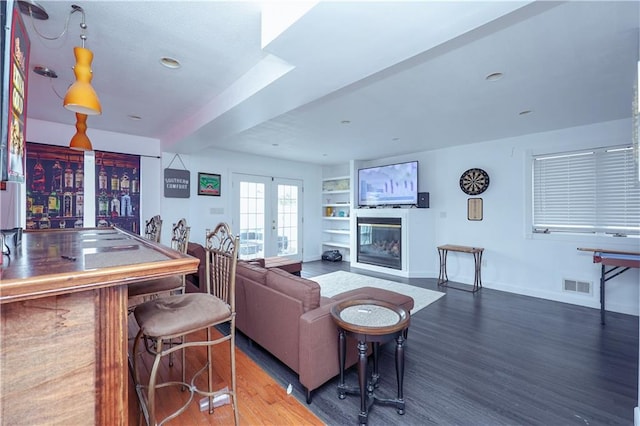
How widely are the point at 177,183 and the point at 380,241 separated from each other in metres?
3.98

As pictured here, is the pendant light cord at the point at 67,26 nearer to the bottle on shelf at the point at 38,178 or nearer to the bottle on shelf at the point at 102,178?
the bottle on shelf at the point at 38,178

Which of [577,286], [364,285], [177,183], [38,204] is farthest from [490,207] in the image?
[38,204]

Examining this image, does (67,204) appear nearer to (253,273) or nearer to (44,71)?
(44,71)

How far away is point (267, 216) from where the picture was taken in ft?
20.1

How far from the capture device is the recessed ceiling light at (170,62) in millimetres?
2154

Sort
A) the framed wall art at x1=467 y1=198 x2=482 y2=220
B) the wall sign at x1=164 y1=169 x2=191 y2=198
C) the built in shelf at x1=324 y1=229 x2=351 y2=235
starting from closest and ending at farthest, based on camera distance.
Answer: the wall sign at x1=164 y1=169 x2=191 y2=198
the framed wall art at x1=467 y1=198 x2=482 y2=220
the built in shelf at x1=324 y1=229 x2=351 y2=235

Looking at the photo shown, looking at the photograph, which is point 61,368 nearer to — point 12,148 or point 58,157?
point 12,148

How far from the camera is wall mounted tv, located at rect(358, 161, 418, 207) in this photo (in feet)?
17.7

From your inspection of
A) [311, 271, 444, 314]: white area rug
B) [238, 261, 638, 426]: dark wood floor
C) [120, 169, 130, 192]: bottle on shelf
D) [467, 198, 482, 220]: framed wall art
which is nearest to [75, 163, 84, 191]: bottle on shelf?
[120, 169, 130, 192]: bottle on shelf

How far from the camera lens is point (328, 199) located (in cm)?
743

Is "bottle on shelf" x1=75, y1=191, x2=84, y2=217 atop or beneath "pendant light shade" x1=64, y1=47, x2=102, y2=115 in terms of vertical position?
beneath

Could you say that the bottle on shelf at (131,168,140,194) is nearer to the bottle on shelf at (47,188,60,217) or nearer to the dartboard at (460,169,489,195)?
the bottle on shelf at (47,188,60,217)

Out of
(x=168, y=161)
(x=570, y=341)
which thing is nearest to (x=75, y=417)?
(x=570, y=341)

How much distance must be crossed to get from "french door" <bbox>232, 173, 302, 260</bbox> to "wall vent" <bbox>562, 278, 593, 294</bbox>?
15.9 ft
